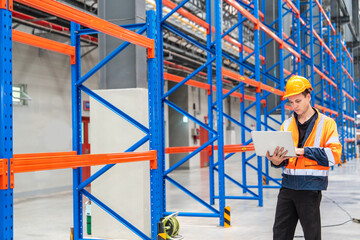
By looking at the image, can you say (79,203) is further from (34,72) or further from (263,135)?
(34,72)

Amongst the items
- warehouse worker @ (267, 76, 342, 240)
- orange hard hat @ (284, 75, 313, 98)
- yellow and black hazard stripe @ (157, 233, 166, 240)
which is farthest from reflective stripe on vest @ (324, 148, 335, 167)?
yellow and black hazard stripe @ (157, 233, 166, 240)

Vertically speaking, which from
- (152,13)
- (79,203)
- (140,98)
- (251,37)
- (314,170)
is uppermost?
(251,37)

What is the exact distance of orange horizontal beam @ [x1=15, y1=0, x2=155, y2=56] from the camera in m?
4.29

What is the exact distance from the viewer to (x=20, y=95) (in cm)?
1339

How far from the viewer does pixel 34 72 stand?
13977 mm

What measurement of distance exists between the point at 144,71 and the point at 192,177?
11538 mm

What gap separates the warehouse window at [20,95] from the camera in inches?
520

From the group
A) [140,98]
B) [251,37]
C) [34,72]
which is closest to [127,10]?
[140,98]

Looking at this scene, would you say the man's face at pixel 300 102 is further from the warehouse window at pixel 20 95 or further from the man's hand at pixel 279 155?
the warehouse window at pixel 20 95

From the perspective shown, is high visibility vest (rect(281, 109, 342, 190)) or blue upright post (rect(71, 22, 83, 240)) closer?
high visibility vest (rect(281, 109, 342, 190))

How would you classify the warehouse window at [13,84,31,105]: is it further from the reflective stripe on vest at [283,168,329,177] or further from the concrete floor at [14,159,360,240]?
the reflective stripe on vest at [283,168,329,177]

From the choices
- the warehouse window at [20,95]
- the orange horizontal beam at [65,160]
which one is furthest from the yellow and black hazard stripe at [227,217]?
the warehouse window at [20,95]

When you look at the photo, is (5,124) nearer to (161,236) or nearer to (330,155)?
(330,155)

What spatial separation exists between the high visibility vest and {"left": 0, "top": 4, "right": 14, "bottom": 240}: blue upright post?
2402 millimetres
